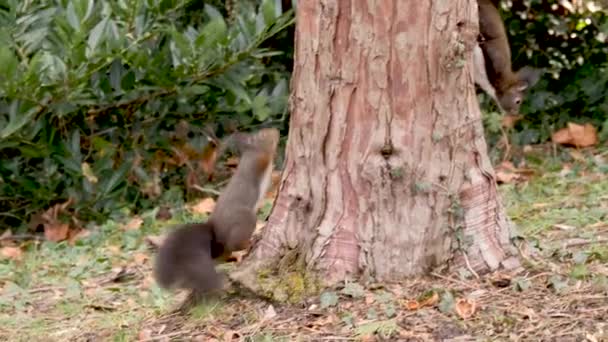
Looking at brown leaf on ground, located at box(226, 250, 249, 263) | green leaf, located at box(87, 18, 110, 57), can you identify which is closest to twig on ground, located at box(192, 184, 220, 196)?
green leaf, located at box(87, 18, 110, 57)

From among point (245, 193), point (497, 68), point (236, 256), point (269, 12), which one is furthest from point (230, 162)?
point (236, 256)

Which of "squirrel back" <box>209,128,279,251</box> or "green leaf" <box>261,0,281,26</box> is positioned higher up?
"green leaf" <box>261,0,281,26</box>

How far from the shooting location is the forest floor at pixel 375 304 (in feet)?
13.6

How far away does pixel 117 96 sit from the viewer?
6980 mm

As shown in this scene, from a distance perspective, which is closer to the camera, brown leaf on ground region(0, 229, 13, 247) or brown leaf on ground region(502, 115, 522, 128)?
brown leaf on ground region(0, 229, 13, 247)

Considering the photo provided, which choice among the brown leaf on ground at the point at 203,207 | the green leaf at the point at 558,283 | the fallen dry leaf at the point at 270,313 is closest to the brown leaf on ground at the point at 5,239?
the brown leaf on ground at the point at 203,207

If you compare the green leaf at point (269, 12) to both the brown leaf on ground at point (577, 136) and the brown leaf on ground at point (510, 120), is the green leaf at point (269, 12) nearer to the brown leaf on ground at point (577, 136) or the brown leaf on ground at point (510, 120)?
the brown leaf on ground at point (510, 120)

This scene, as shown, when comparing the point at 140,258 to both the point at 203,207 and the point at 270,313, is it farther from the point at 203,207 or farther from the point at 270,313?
the point at 270,313

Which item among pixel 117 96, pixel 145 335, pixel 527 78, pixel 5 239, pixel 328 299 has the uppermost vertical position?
pixel 117 96

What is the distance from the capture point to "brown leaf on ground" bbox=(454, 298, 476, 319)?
4.18m

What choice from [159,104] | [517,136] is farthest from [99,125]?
[517,136]

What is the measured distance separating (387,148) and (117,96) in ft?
10.1

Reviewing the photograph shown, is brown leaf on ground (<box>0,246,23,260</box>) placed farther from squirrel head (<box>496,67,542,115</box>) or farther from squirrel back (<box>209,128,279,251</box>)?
squirrel head (<box>496,67,542,115</box>)

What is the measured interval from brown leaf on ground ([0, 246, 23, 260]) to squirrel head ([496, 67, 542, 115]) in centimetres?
337
